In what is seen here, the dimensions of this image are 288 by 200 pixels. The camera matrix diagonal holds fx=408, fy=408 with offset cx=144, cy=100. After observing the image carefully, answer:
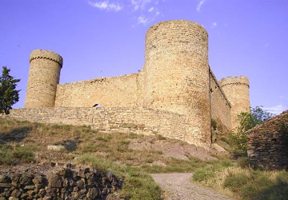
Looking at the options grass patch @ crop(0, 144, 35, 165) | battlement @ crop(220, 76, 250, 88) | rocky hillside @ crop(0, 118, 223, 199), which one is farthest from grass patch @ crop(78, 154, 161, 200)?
battlement @ crop(220, 76, 250, 88)

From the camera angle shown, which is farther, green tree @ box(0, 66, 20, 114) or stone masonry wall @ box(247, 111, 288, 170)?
green tree @ box(0, 66, 20, 114)

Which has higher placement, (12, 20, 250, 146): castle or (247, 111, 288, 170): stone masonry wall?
(12, 20, 250, 146): castle

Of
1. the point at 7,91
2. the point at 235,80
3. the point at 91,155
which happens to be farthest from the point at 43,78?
the point at 91,155

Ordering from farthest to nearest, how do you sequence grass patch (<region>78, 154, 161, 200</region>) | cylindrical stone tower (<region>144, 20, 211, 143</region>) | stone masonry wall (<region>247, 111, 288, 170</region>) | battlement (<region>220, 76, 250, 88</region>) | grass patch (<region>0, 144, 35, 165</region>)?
battlement (<region>220, 76, 250, 88</region>)
cylindrical stone tower (<region>144, 20, 211, 143</region>)
stone masonry wall (<region>247, 111, 288, 170</region>)
grass patch (<region>78, 154, 161, 200</region>)
grass patch (<region>0, 144, 35, 165</region>)

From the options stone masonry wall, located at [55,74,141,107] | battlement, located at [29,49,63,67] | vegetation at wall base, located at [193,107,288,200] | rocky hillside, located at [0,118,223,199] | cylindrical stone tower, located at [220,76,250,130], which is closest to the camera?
rocky hillside, located at [0,118,223,199]

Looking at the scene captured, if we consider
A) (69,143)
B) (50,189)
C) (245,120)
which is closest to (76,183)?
(50,189)

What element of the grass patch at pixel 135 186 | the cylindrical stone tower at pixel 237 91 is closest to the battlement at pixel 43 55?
the cylindrical stone tower at pixel 237 91

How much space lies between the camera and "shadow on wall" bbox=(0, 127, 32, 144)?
63.4ft

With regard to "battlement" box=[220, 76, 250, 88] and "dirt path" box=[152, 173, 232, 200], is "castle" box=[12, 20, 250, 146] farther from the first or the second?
"dirt path" box=[152, 173, 232, 200]

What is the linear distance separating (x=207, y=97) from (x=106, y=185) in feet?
52.9

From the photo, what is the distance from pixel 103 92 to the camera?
31766mm

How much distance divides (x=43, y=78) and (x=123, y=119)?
12257 mm

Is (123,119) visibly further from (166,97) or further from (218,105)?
(218,105)

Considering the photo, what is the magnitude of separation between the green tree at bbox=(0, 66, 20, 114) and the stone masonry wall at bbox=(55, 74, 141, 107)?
9.81m
